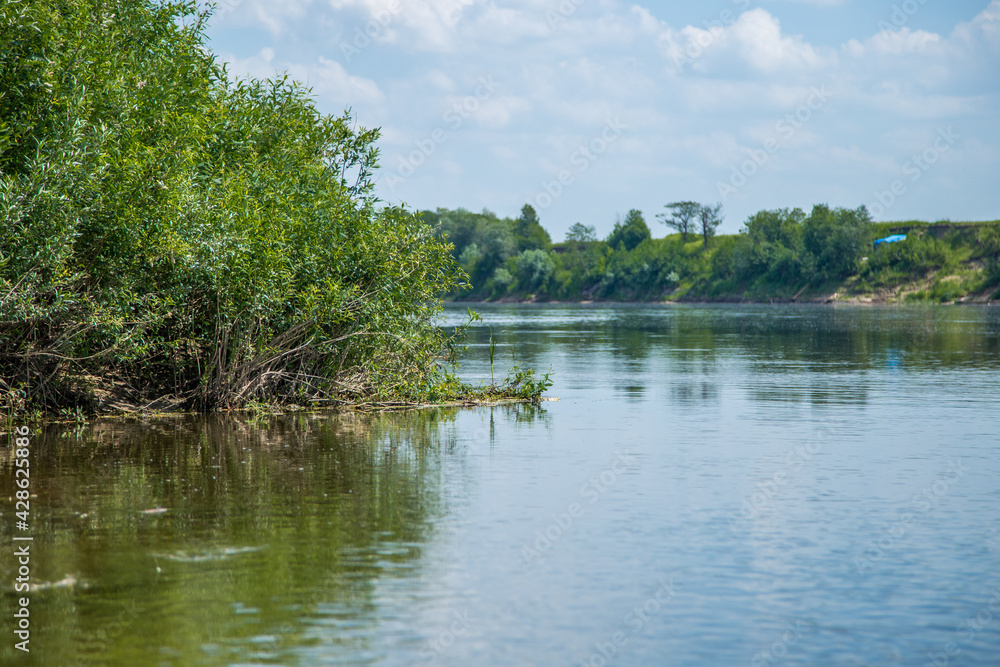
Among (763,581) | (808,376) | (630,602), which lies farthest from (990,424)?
(630,602)

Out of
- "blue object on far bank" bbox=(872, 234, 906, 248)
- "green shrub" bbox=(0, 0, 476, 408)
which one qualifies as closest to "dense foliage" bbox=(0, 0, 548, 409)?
"green shrub" bbox=(0, 0, 476, 408)

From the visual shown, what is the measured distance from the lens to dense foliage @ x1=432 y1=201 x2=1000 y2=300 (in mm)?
141125

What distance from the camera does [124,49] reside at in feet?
69.8

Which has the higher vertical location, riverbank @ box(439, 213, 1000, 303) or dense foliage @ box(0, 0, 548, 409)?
riverbank @ box(439, 213, 1000, 303)

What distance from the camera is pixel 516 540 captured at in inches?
495

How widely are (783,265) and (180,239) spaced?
147992mm

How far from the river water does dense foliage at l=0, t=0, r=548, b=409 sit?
1.70m

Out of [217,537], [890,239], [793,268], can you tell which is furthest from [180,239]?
[793,268]

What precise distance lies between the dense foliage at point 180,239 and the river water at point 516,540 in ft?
5.57

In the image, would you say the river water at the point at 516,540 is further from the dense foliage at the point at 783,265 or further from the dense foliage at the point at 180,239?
A: the dense foliage at the point at 783,265

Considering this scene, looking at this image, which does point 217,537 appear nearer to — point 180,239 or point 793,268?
point 180,239

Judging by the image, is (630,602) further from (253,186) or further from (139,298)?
(253,186)

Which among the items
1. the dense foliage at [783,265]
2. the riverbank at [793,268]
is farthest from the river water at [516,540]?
the dense foliage at [783,265]

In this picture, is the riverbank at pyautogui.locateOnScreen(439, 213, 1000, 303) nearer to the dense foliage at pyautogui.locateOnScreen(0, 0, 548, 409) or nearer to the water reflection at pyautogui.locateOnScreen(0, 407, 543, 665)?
the dense foliage at pyautogui.locateOnScreen(0, 0, 548, 409)
